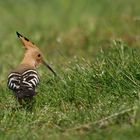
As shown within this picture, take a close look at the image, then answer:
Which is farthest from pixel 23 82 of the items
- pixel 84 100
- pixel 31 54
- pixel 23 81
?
pixel 31 54

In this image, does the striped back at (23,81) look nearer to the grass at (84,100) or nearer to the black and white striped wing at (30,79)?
the black and white striped wing at (30,79)

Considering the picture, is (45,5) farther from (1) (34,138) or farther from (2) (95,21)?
(1) (34,138)

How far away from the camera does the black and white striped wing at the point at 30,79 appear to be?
706cm

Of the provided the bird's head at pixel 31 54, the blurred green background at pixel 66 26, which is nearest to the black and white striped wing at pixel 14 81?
the bird's head at pixel 31 54

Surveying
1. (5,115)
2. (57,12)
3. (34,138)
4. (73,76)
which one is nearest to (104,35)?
(57,12)

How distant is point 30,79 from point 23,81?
8cm

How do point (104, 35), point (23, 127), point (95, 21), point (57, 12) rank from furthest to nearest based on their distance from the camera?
point (57, 12) < point (95, 21) < point (104, 35) < point (23, 127)

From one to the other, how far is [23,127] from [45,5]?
8648 mm

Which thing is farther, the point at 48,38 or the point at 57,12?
the point at 57,12

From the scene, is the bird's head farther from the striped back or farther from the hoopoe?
the striped back

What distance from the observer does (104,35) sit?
473 inches

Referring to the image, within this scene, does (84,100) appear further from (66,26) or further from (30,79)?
(66,26)

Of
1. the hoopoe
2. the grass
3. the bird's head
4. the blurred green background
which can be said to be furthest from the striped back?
the blurred green background

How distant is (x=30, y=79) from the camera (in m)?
7.14
